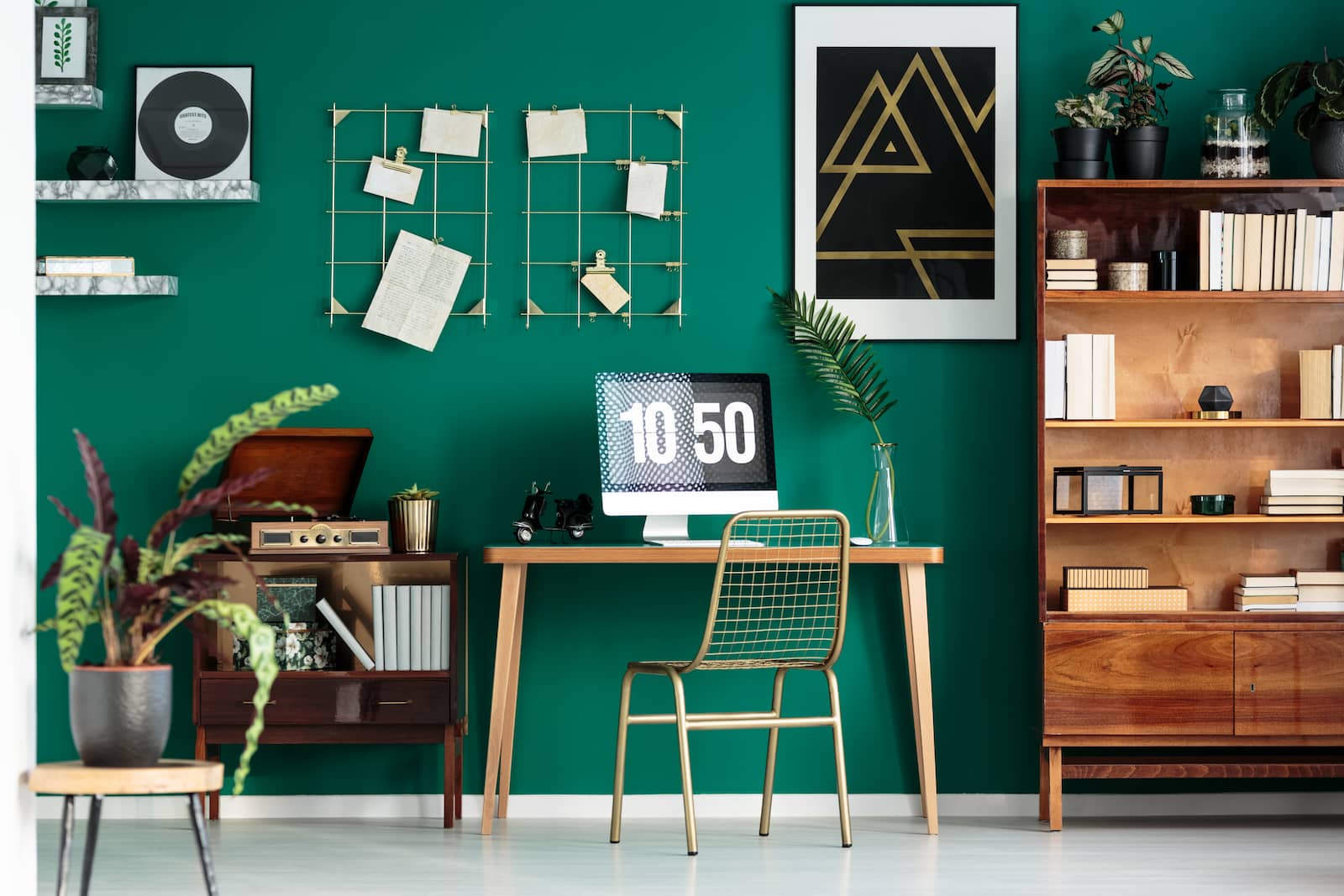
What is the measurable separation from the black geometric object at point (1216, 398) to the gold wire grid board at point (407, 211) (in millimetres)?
2117

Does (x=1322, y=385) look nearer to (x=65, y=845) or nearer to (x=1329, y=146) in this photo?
(x=1329, y=146)

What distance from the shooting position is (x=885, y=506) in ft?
13.1

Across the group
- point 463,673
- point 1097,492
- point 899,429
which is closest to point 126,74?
point 463,673

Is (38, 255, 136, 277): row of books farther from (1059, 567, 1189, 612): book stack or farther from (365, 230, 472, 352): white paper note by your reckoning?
(1059, 567, 1189, 612): book stack

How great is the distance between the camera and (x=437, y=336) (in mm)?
4176

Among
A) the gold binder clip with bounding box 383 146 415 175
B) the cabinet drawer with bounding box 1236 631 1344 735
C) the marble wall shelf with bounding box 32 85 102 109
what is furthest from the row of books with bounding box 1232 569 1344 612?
the marble wall shelf with bounding box 32 85 102 109

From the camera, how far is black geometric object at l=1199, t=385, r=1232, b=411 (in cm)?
397

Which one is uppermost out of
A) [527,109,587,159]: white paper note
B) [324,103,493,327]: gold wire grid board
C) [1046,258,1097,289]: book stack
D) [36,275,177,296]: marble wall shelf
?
[527,109,587,159]: white paper note

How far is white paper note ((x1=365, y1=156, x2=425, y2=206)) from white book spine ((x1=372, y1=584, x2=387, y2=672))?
46.8 inches

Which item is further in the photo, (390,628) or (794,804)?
(794,804)

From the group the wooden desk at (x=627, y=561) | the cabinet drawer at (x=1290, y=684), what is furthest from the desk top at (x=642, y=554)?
the cabinet drawer at (x=1290, y=684)

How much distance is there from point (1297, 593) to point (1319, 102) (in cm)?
140

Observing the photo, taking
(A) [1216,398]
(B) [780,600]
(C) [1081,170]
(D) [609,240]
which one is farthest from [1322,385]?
(D) [609,240]

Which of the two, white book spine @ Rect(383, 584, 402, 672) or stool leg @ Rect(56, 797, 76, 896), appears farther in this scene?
white book spine @ Rect(383, 584, 402, 672)
